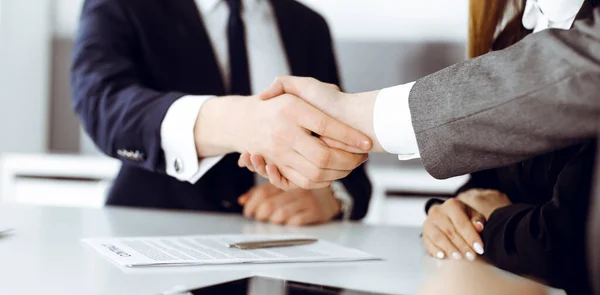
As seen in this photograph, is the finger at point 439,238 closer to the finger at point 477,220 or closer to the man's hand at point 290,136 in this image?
the finger at point 477,220

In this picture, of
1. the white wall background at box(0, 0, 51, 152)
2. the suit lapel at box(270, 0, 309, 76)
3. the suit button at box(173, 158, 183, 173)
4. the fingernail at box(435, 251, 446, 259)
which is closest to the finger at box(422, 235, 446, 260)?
the fingernail at box(435, 251, 446, 259)

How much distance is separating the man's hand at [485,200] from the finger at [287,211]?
32 centimetres

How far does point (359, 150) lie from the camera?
1.00 m

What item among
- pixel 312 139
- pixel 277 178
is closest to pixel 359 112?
pixel 312 139

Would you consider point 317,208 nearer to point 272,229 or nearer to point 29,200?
point 272,229

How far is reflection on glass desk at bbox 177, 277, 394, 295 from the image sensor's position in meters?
0.67

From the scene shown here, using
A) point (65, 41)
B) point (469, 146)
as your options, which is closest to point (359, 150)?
point (469, 146)

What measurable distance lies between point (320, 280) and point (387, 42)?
247cm

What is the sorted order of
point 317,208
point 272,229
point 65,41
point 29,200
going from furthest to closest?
point 65,41 < point 29,200 < point 317,208 < point 272,229

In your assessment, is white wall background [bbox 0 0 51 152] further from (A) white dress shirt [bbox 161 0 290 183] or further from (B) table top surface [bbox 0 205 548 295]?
(B) table top surface [bbox 0 205 548 295]

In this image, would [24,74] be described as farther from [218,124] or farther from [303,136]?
[303,136]

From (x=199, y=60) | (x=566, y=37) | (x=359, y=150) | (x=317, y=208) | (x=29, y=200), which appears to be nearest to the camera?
(x=566, y=37)

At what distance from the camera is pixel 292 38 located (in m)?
1.73

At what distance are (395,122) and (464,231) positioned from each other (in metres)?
0.20
